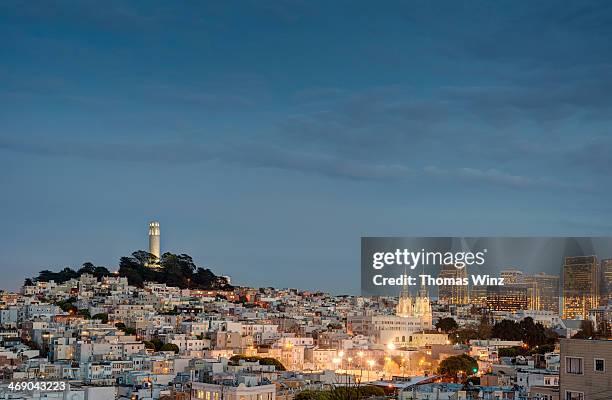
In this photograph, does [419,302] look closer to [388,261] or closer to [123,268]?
[388,261]

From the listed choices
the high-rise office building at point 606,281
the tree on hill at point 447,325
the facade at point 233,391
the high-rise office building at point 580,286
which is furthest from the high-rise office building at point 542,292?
the facade at point 233,391

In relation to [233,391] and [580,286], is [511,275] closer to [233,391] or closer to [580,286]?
[580,286]

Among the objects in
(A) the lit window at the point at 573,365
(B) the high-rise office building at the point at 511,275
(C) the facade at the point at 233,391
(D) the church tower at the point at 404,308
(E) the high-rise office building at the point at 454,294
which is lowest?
(C) the facade at the point at 233,391

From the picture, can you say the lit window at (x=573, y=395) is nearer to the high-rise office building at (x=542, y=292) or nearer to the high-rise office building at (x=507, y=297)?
the high-rise office building at (x=542, y=292)

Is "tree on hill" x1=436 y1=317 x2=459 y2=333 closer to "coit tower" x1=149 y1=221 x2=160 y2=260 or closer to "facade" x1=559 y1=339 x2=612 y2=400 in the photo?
"coit tower" x1=149 y1=221 x2=160 y2=260

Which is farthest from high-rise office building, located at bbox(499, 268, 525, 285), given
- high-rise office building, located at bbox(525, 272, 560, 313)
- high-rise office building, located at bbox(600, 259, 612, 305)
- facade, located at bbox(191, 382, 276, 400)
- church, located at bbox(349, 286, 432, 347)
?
facade, located at bbox(191, 382, 276, 400)

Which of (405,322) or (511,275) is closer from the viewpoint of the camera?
(511,275)

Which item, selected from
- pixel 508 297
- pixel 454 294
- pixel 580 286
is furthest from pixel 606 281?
pixel 454 294
